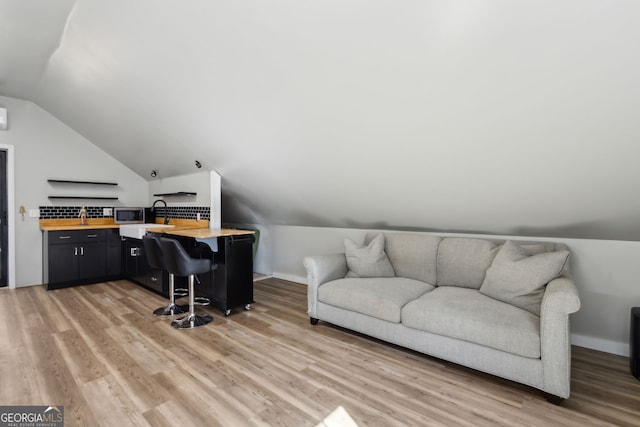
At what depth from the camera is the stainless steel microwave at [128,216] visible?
509 cm

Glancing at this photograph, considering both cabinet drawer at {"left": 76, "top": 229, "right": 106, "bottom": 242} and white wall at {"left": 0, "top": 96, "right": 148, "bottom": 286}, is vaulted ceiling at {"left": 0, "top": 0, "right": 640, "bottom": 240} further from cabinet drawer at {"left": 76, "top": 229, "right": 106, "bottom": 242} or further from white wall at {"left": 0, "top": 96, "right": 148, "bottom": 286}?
cabinet drawer at {"left": 76, "top": 229, "right": 106, "bottom": 242}

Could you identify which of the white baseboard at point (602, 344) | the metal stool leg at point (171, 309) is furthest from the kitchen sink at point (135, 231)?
the white baseboard at point (602, 344)

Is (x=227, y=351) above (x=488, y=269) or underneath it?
underneath

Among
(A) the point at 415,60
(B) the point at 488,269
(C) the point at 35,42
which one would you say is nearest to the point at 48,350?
(C) the point at 35,42

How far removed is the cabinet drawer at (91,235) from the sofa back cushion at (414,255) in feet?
14.2

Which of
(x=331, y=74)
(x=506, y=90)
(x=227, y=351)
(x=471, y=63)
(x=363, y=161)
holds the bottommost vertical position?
(x=227, y=351)

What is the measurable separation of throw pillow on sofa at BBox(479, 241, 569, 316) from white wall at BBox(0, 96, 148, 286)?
19.9 feet

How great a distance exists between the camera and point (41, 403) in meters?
1.88

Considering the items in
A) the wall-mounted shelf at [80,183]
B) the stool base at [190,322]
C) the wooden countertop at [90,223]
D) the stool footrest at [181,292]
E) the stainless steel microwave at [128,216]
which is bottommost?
the stool base at [190,322]

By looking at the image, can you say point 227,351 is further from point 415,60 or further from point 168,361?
point 415,60

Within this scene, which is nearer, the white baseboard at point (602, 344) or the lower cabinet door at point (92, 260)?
the white baseboard at point (602, 344)

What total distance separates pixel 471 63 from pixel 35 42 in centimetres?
402

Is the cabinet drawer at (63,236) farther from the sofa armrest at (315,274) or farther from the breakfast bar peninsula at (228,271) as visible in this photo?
the sofa armrest at (315,274)

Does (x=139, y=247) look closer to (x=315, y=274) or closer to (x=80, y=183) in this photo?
(x=80, y=183)
